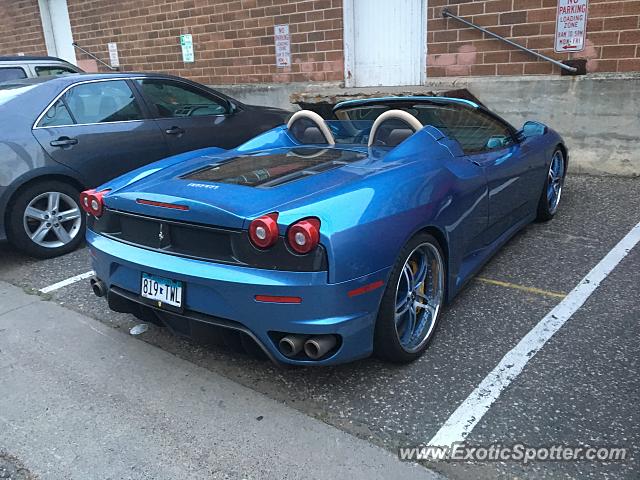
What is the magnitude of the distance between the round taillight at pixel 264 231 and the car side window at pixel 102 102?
347 centimetres

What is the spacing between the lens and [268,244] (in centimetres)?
242

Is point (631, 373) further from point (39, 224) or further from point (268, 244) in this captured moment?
point (39, 224)

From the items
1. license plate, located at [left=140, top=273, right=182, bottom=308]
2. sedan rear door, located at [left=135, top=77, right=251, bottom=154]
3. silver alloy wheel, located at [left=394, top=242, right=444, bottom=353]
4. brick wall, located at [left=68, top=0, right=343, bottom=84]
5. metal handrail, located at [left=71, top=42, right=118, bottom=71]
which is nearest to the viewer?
license plate, located at [left=140, top=273, right=182, bottom=308]

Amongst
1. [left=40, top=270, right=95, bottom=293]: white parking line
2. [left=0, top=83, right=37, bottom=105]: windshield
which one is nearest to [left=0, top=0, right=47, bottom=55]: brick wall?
[left=0, top=83, right=37, bottom=105]: windshield

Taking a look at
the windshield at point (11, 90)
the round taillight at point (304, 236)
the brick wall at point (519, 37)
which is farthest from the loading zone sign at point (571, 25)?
the windshield at point (11, 90)

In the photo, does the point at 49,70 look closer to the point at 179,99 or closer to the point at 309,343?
the point at 179,99

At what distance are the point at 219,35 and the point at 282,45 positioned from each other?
63.5 inches

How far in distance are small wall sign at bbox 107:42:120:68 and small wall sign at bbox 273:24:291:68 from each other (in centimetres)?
489

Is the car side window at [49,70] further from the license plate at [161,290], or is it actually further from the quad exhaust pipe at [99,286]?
the license plate at [161,290]

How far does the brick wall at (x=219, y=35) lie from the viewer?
30.0ft

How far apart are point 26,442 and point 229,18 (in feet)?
30.3

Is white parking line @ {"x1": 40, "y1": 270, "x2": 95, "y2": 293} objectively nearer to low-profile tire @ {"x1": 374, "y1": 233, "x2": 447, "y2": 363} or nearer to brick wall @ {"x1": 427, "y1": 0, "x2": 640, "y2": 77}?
low-profile tire @ {"x1": 374, "y1": 233, "x2": 447, "y2": 363}

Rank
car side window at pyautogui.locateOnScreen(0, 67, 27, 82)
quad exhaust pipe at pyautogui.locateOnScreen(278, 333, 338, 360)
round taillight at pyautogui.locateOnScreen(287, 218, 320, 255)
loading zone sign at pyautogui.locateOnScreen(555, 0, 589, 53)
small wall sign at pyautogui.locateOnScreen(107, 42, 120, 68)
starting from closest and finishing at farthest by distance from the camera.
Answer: round taillight at pyautogui.locateOnScreen(287, 218, 320, 255)
quad exhaust pipe at pyautogui.locateOnScreen(278, 333, 338, 360)
loading zone sign at pyautogui.locateOnScreen(555, 0, 589, 53)
car side window at pyautogui.locateOnScreen(0, 67, 27, 82)
small wall sign at pyautogui.locateOnScreen(107, 42, 120, 68)
